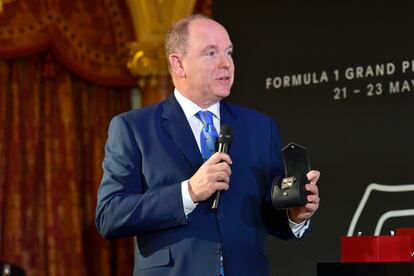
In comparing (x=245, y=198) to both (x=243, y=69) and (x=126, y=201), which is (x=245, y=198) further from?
(x=243, y=69)

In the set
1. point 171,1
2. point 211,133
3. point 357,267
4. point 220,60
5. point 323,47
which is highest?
point 171,1

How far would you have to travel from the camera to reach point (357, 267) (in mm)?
3098

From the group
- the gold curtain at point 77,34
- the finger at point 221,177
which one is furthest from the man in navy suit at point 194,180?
the gold curtain at point 77,34

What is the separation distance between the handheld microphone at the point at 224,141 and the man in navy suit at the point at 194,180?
0.05 meters

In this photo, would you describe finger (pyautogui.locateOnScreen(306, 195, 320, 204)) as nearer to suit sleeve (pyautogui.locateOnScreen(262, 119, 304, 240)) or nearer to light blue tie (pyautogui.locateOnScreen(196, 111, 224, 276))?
suit sleeve (pyautogui.locateOnScreen(262, 119, 304, 240))

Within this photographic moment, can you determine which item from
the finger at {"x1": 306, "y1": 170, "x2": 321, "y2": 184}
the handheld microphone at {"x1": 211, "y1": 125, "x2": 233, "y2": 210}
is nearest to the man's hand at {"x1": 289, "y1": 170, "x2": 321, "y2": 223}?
the finger at {"x1": 306, "y1": 170, "x2": 321, "y2": 184}

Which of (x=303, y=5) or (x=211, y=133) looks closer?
(x=211, y=133)

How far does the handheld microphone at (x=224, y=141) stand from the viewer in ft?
9.64

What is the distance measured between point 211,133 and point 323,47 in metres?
2.15

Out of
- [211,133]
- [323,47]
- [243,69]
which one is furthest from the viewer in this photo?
[243,69]

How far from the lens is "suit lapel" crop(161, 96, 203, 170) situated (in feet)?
10.2

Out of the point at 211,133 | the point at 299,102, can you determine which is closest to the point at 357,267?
the point at 211,133

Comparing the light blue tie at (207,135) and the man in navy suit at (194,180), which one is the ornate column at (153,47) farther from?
the light blue tie at (207,135)

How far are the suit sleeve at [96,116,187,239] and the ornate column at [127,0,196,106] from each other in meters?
3.50
